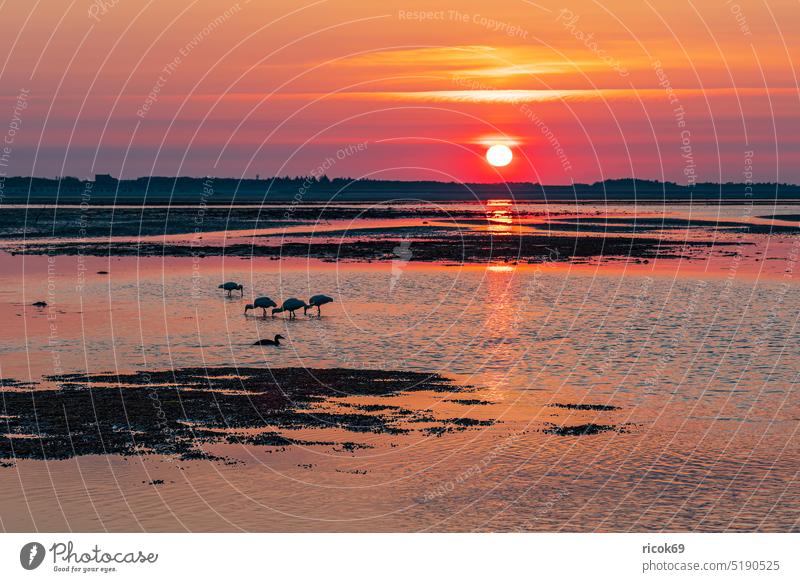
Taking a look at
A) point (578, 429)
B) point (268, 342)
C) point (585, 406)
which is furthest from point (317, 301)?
point (578, 429)

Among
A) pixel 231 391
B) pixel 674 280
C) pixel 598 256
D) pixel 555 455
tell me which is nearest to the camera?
pixel 555 455

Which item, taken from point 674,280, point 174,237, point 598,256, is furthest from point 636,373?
point 174,237

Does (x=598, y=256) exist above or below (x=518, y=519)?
above

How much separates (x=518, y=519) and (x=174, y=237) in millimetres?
86088

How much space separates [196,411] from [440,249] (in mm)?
59008

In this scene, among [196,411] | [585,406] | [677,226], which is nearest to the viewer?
[196,411]

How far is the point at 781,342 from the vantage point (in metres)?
34.9

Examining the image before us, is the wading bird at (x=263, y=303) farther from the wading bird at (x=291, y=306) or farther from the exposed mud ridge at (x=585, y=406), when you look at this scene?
the exposed mud ridge at (x=585, y=406)

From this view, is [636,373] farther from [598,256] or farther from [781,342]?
[598,256]

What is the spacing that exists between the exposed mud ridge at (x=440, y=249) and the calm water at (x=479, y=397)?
17.9 m

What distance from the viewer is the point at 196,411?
24594mm

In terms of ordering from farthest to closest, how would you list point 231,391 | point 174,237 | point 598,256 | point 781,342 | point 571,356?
point 174,237 < point 598,256 < point 781,342 < point 571,356 < point 231,391

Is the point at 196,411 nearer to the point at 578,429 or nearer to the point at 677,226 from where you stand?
the point at 578,429

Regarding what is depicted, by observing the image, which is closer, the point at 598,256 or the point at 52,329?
the point at 52,329
